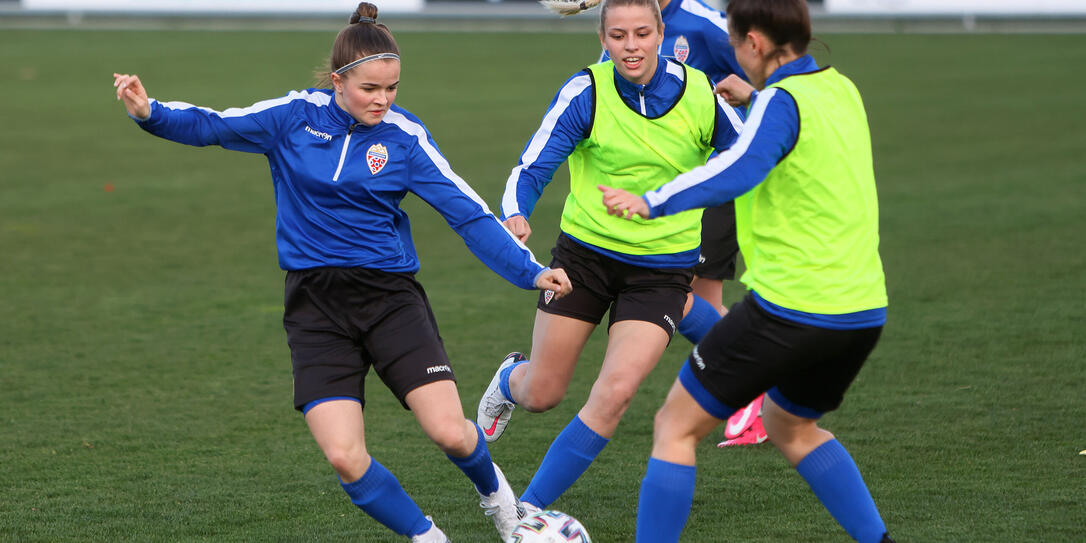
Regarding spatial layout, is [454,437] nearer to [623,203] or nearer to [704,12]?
[623,203]

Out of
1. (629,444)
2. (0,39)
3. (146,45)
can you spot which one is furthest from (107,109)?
(629,444)

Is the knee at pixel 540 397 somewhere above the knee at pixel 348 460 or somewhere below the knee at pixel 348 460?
below

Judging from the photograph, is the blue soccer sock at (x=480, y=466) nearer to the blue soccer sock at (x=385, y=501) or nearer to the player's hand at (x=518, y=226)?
the blue soccer sock at (x=385, y=501)

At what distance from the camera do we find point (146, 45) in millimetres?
24359

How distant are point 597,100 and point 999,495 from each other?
6.73 ft

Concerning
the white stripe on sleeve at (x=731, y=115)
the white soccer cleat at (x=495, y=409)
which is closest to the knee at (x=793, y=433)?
the white stripe on sleeve at (x=731, y=115)

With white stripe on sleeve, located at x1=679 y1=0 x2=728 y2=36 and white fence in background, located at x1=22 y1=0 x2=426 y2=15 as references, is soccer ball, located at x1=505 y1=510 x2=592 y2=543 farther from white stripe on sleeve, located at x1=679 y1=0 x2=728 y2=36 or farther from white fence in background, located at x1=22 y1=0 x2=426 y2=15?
white fence in background, located at x1=22 y1=0 x2=426 y2=15

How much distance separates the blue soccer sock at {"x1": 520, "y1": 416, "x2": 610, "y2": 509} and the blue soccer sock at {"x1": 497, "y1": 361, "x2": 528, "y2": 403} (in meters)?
0.77

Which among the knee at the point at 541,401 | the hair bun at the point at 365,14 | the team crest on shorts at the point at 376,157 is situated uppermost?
the hair bun at the point at 365,14

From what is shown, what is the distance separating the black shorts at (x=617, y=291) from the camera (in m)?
4.38

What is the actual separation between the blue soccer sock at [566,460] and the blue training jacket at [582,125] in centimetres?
66

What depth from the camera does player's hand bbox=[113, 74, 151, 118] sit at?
12.7 ft

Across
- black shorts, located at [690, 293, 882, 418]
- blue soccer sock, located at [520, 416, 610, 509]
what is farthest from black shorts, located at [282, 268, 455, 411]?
black shorts, located at [690, 293, 882, 418]

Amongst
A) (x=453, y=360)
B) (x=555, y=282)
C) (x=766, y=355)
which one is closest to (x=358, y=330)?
(x=555, y=282)
